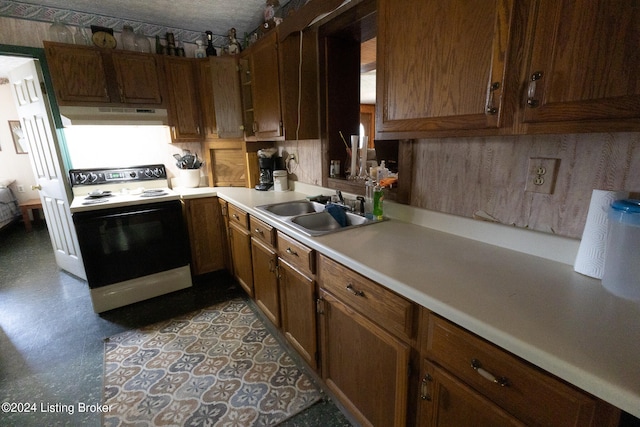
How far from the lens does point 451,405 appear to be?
86 centimetres

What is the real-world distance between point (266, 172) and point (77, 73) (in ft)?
5.39

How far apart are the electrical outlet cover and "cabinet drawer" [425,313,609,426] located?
0.66 meters

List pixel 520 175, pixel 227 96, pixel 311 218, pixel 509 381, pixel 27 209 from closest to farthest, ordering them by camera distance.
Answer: pixel 509 381 < pixel 520 175 < pixel 311 218 < pixel 227 96 < pixel 27 209

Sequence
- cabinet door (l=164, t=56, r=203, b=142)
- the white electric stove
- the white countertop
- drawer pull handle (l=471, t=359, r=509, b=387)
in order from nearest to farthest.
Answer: the white countertop < drawer pull handle (l=471, t=359, r=509, b=387) < the white electric stove < cabinet door (l=164, t=56, r=203, b=142)

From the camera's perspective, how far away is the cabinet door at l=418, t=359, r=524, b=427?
0.76 m

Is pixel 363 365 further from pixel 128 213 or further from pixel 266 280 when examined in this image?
pixel 128 213

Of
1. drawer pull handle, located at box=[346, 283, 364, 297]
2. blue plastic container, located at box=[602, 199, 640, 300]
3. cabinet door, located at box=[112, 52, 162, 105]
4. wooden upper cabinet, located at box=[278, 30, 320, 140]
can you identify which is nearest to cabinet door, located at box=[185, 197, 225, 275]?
cabinet door, located at box=[112, 52, 162, 105]

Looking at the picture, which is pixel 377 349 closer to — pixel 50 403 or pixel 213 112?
pixel 50 403

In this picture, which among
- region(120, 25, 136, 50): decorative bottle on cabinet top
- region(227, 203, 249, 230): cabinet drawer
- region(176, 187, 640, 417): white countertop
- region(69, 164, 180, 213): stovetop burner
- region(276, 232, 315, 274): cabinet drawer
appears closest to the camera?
region(176, 187, 640, 417): white countertop

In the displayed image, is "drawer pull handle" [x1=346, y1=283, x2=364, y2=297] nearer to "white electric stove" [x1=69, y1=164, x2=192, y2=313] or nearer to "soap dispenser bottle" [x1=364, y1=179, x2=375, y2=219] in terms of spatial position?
"soap dispenser bottle" [x1=364, y1=179, x2=375, y2=219]

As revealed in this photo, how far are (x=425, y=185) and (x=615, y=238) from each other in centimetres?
77

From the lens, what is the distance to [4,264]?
133 inches

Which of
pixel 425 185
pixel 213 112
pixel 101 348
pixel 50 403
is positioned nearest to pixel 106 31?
pixel 213 112

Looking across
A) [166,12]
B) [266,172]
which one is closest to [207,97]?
[166,12]
